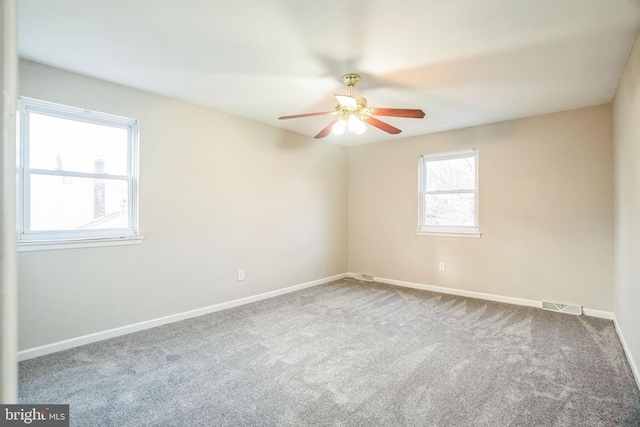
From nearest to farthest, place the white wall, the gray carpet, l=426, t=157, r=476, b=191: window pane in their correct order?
the white wall
the gray carpet
l=426, t=157, r=476, b=191: window pane

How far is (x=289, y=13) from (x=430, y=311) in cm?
327

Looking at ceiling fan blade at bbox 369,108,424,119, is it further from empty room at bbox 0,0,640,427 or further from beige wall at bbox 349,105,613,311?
beige wall at bbox 349,105,613,311

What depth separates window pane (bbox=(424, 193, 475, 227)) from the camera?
4.39 m

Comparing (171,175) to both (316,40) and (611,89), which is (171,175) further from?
(611,89)

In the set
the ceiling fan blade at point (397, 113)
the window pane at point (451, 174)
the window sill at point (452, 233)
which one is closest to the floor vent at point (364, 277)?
the window sill at point (452, 233)

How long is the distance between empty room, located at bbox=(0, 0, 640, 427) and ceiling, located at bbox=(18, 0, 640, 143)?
0.02 m

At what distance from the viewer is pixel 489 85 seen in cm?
294

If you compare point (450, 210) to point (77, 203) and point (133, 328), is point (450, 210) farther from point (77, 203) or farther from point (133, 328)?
point (77, 203)

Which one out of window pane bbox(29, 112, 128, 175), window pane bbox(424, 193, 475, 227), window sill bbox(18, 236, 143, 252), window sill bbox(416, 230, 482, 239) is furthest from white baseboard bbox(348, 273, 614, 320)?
window pane bbox(29, 112, 128, 175)

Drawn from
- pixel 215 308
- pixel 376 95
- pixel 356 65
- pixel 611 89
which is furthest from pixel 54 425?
pixel 611 89

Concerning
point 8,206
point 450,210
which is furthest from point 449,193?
point 8,206

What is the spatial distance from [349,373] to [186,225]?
2.27 metres

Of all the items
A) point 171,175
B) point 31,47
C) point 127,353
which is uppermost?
point 31,47

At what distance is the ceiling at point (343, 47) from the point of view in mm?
1893
